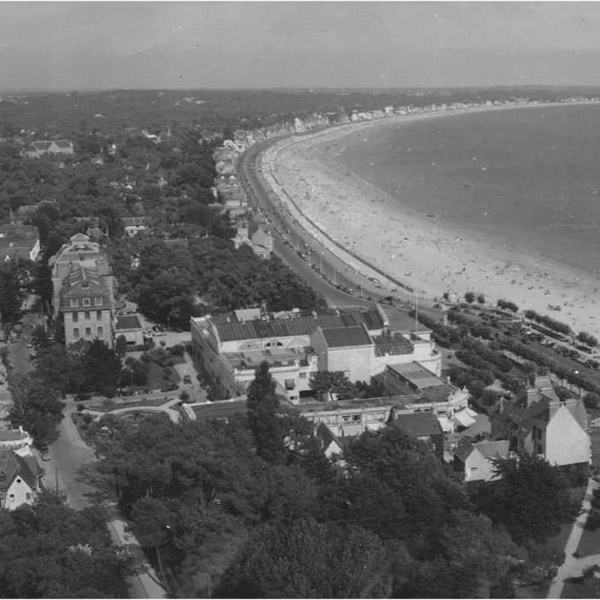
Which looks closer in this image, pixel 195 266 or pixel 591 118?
pixel 195 266

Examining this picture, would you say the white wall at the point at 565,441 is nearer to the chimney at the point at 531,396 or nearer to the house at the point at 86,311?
the chimney at the point at 531,396

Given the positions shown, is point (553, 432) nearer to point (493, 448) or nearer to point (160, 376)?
point (493, 448)

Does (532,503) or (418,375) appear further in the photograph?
(418,375)

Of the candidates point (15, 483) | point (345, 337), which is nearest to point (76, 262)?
point (345, 337)

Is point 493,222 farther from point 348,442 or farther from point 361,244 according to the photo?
point 348,442

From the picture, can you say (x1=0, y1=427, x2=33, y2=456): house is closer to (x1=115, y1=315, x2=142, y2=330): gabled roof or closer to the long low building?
the long low building

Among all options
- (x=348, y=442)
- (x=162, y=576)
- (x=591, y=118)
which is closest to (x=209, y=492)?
(x=162, y=576)

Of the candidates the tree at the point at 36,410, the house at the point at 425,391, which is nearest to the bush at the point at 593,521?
the house at the point at 425,391
